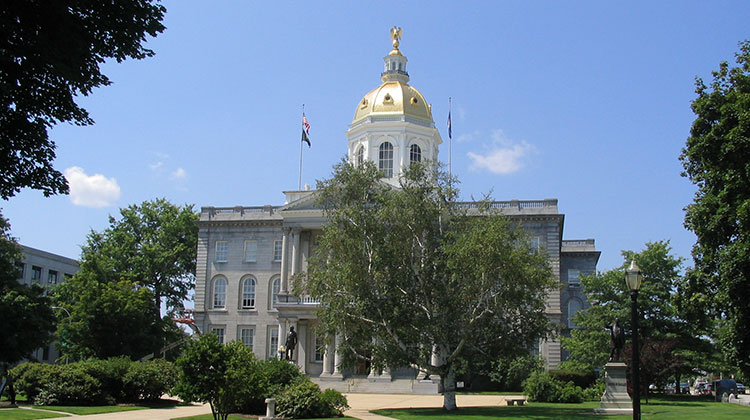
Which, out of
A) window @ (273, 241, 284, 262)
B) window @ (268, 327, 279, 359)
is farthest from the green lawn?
window @ (273, 241, 284, 262)

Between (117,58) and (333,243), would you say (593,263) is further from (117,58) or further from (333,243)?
(117,58)

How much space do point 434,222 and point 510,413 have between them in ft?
31.1

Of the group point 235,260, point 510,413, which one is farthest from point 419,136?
point 510,413

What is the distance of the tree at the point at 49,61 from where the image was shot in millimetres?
16953

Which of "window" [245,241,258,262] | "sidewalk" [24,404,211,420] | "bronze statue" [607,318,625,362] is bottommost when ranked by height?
"sidewalk" [24,404,211,420]

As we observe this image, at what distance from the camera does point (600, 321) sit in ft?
161

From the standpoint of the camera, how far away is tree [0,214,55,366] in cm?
3959

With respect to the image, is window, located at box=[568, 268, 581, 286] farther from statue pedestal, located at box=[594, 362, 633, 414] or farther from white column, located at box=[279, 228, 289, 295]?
statue pedestal, located at box=[594, 362, 633, 414]

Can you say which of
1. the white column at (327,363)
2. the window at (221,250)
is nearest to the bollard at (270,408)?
the white column at (327,363)

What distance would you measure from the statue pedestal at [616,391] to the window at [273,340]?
36569mm

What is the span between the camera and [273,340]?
6431cm

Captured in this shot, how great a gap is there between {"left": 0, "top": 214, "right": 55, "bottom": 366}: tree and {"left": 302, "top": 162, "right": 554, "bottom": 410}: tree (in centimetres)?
1561

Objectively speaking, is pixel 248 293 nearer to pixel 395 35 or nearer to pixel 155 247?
pixel 155 247

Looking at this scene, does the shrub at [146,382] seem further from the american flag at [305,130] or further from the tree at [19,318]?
the american flag at [305,130]
